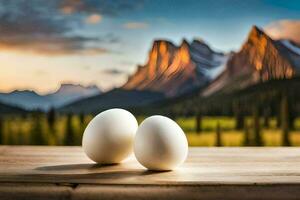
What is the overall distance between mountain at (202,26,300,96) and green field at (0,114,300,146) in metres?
0.13

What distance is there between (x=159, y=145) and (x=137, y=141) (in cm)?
4

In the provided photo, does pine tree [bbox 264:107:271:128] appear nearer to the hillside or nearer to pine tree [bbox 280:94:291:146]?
pine tree [bbox 280:94:291:146]

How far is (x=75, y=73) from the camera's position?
80.7 inches

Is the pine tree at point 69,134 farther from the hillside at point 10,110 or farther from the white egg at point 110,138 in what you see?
the white egg at point 110,138

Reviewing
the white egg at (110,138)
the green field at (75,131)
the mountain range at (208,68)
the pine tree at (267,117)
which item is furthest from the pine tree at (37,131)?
the white egg at (110,138)

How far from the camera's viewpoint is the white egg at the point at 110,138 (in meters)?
0.98

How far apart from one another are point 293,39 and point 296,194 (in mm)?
1349

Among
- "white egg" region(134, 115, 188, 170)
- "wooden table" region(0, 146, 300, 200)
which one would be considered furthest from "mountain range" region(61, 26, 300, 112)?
"white egg" region(134, 115, 188, 170)

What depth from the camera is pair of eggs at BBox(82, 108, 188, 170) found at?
0.92m

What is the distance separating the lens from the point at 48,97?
2.08 meters

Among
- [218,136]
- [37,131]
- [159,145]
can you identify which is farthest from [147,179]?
[37,131]

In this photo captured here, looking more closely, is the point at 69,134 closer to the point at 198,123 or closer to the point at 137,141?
the point at 198,123

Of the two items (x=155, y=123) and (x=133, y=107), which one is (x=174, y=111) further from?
(x=155, y=123)

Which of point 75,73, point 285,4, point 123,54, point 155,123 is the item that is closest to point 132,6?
point 123,54
